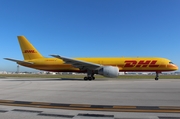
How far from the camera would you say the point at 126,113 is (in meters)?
6.02

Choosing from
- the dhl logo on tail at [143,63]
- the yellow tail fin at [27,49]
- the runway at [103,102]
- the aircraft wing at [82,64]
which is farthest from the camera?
the yellow tail fin at [27,49]

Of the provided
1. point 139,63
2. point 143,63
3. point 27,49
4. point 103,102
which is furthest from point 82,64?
point 103,102

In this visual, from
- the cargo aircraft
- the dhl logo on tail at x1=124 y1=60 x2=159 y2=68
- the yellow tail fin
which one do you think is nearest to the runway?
the cargo aircraft

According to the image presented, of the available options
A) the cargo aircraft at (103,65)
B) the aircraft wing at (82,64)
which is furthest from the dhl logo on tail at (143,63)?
the aircraft wing at (82,64)

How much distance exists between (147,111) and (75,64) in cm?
2180

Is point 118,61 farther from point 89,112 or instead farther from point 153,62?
point 89,112

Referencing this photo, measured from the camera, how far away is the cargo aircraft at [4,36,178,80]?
26.1 metres

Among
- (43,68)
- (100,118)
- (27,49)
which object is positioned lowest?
(100,118)

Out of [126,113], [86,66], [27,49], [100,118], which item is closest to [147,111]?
[126,113]

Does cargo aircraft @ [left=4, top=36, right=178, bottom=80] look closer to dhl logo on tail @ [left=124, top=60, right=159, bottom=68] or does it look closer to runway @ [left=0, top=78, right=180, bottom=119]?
dhl logo on tail @ [left=124, top=60, right=159, bottom=68]

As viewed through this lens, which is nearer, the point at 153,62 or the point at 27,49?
the point at 153,62

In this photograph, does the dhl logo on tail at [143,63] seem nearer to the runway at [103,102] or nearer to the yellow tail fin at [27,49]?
the runway at [103,102]

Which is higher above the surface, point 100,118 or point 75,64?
point 75,64

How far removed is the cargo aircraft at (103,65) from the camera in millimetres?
26141
